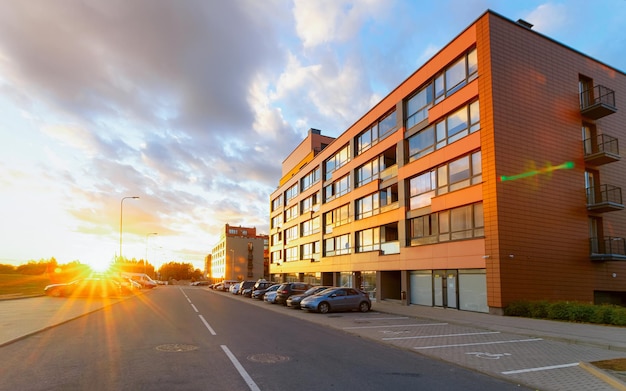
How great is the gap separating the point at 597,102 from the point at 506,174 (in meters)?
8.31

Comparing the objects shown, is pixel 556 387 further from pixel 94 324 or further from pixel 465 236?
pixel 465 236

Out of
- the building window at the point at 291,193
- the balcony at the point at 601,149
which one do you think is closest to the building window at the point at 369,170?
the balcony at the point at 601,149

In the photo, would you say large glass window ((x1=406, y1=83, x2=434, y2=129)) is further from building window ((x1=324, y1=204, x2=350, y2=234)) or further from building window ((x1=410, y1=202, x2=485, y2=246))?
building window ((x1=324, y1=204, x2=350, y2=234))

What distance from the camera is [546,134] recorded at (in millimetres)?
23453

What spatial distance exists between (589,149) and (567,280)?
819 cm

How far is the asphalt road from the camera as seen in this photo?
700 centimetres

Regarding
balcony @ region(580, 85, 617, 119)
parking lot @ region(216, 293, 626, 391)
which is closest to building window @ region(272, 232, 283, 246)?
balcony @ region(580, 85, 617, 119)

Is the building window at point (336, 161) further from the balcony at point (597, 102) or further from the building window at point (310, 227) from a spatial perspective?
the balcony at point (597, 102)

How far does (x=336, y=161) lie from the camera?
143 ft

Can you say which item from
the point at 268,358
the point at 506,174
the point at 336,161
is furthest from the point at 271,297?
the point at 268,358

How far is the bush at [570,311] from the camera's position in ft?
51.9

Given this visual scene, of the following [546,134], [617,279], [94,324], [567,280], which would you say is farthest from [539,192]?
[94,324]

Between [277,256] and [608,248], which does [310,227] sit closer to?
[277,256]

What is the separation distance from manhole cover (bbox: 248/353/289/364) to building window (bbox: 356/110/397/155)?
2438 cm
